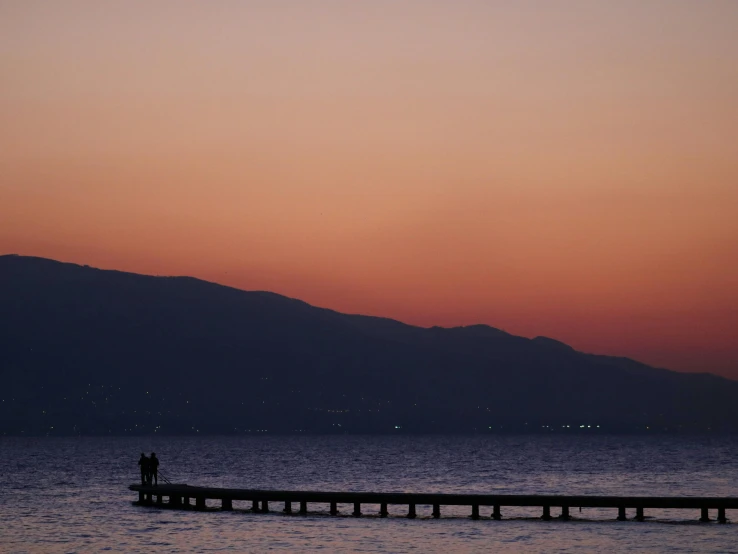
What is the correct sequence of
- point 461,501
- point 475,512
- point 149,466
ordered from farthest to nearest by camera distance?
1. point 149,466
2. point 475,512
3. point 461,501

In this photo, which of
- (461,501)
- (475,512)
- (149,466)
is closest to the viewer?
(461,501)

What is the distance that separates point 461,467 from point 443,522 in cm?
6909

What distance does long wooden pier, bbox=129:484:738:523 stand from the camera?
51125 millimetres

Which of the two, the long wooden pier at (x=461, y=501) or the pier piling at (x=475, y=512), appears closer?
the long wooden pier at (x=461, y=501)

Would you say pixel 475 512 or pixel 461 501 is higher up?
pixel 461 501

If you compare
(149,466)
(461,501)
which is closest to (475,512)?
(461,501)

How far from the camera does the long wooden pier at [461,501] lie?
5112cm

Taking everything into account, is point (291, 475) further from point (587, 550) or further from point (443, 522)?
point (587, 550)

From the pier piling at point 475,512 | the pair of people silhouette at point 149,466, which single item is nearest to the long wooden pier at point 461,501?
the pier piling at point 475,512

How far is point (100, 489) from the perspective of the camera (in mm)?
81250

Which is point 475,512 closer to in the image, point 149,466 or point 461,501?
point 461,501

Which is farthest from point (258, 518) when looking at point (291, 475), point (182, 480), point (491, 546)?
point (291, 475)

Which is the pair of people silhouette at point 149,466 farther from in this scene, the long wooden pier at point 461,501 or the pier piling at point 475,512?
the pier piling at point 475,512

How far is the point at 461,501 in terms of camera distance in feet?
177
